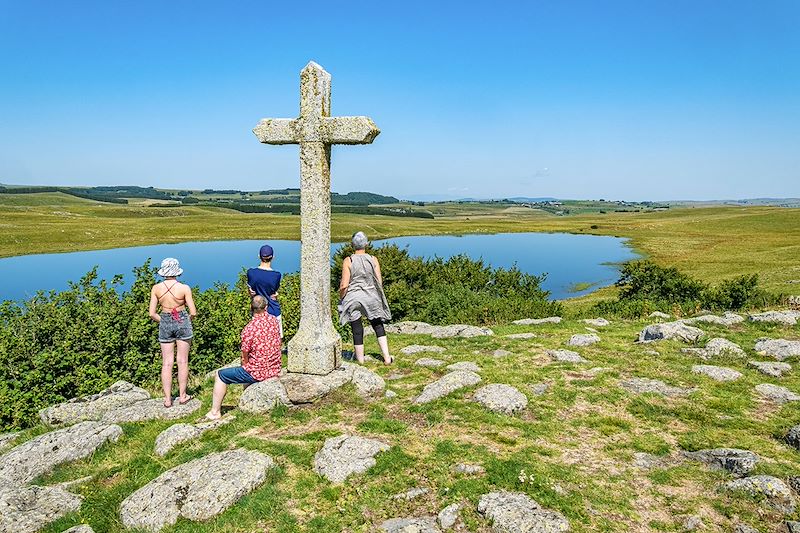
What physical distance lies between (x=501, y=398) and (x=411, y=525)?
3.42 m

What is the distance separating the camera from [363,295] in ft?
33.1

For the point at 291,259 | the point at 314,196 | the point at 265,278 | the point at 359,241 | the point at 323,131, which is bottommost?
the point at 291,259

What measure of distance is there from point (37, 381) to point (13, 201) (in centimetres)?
22670

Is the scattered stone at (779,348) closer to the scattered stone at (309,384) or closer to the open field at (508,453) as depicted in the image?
the open field at (508,453)

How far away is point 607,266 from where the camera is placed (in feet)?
248

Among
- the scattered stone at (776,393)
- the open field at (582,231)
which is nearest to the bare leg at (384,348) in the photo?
the scattered stone at (776,393)

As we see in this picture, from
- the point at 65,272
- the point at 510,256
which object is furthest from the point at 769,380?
the point at 510,256

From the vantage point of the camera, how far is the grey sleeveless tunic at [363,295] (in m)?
10.0

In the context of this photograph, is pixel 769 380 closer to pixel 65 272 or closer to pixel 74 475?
pixel 74 475

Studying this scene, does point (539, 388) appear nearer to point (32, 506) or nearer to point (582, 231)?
point (32, 506)

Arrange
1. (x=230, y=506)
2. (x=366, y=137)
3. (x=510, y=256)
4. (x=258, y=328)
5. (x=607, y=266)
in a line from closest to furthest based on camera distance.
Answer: (x=230, y=506)
(x=258, y=328)
(x=366, y=137)
(x=607, y=266)
(x=510, y=256)

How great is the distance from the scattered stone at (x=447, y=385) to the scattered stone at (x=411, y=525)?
302 centimetres

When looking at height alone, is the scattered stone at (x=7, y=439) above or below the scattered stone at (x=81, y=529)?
below

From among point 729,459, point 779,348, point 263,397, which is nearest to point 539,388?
point 729,459
